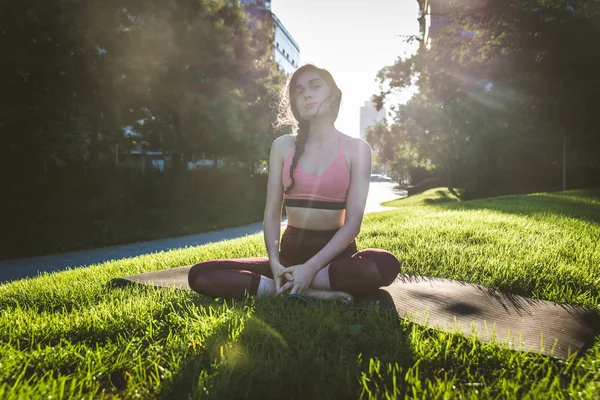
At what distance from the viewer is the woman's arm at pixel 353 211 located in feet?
9.74

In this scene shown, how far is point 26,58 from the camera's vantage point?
9.27 meters

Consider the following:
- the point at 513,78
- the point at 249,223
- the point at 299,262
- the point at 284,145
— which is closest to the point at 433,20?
the point at 513,78

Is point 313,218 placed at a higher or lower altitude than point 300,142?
lower

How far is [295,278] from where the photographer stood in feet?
9.61

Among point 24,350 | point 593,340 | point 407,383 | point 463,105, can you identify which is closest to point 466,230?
point 593,340

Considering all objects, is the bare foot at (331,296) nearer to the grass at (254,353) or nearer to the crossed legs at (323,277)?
the crossed legs at (323,277)

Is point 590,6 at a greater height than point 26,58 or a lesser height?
greater

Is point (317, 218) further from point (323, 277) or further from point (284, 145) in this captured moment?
point (284, 145)

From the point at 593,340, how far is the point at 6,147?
36.7 ft

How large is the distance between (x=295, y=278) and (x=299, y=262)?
0.41m

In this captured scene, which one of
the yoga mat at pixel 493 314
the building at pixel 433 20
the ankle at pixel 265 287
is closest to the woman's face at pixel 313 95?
the ankle at pixel 265 287

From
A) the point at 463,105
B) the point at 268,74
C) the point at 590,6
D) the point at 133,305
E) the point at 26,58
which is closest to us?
the point at 133,305

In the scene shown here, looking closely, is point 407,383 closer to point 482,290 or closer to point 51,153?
point 482,290

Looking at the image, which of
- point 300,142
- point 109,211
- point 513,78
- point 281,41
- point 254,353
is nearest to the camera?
point 254,353
